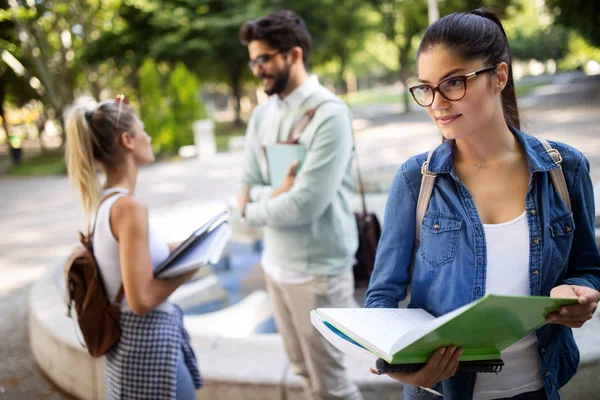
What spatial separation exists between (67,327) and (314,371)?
2249 millimetres

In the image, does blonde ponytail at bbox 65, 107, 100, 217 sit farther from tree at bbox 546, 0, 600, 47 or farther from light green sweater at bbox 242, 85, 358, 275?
tree at bbox 546, 0, 600, 47

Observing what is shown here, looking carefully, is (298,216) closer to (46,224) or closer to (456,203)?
(456,203)

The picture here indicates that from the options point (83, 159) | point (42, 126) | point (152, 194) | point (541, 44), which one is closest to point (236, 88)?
point (42, 126)

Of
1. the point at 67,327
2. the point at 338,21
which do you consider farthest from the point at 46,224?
the point at 338,21

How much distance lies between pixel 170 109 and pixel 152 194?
355 inches

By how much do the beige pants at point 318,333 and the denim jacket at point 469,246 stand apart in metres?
1.03

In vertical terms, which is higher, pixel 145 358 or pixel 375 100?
pixel 145 358

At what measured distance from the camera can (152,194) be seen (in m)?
13.1

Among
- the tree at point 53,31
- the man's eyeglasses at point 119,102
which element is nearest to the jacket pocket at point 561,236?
the man's eyeglasses at point 119,102

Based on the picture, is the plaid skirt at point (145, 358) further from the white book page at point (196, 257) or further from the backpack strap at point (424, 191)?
the backpack strap at point (424, 191)

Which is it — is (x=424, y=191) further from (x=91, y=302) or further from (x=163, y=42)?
(x=163, y=42)

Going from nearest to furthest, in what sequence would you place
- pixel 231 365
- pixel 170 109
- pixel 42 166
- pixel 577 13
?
pixel 231 365 < pixel 170 109 < pixel 42 166 < pixel 577 13

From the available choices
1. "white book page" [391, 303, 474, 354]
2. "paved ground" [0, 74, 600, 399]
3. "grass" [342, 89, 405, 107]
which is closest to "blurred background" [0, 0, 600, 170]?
"paved ground" [0, 74, 600, 399]

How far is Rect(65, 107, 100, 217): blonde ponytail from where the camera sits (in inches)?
95.0
